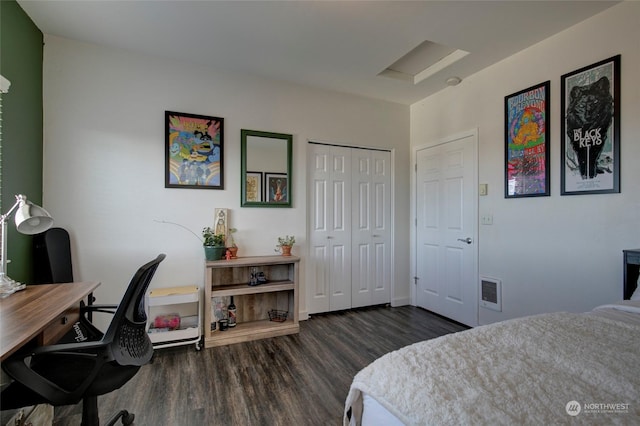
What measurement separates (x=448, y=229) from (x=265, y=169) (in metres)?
2.23

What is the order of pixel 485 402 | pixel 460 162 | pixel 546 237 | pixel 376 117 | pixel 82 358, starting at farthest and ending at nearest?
pixel 376 117
pixel 460 162
pixel 546 237
pixel 82 358
pixel 485 402

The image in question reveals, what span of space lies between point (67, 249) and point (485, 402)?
3.03 m

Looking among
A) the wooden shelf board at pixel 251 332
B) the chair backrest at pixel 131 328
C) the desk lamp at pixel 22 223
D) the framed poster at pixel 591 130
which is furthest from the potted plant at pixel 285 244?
the framed poster at pixel 591 130

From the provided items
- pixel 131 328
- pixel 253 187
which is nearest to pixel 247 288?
pixel 253 187

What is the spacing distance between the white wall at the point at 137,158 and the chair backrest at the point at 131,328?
1.35 m

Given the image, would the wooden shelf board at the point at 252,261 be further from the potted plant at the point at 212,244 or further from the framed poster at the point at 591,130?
the framed poster at the point at 591,130

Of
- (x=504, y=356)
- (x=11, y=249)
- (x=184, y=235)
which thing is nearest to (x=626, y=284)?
(x=504, y=356)

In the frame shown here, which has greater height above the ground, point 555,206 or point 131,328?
point 555,206

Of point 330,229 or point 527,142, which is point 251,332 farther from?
point 527,142

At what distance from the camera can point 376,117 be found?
380 centimetres

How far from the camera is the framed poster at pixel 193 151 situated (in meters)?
2.79

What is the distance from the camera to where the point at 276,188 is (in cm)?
324

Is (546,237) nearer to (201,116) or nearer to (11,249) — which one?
(201,116)

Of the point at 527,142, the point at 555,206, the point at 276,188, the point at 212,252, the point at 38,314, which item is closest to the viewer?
the point at 38,314
